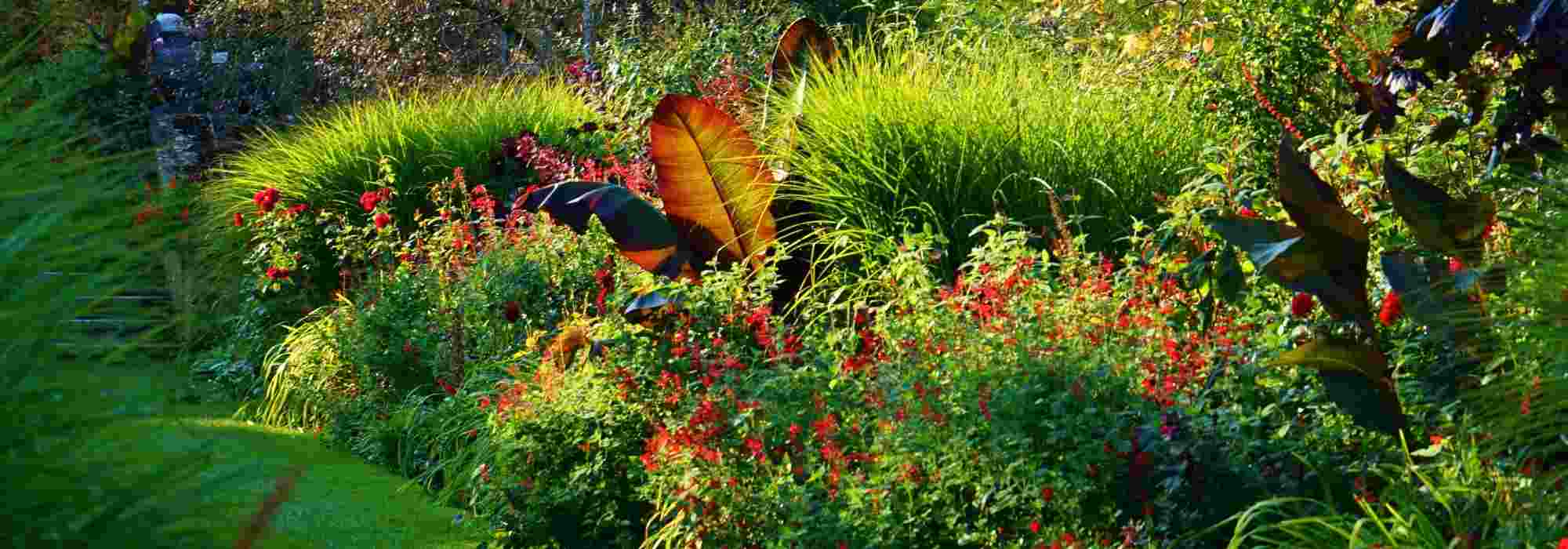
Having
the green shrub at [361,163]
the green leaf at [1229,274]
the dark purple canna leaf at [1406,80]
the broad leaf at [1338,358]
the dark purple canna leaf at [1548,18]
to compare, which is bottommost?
the green shrub at [361,163]

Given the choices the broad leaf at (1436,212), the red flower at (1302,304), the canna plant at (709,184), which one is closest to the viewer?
the broad leaf at (1436,212)

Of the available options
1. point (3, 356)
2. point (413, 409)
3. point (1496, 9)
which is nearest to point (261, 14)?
point (413, 409)

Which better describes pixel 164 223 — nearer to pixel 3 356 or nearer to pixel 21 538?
pixel 3 356

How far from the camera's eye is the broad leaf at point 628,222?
6242mm

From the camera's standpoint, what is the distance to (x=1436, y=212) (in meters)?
3.96

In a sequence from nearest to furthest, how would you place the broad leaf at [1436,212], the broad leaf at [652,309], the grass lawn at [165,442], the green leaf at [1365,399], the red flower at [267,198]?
the grass lawn at [165,442], the green leaf at [1365,399], the broad leaf at [1436,212], the broad leaf at [652,309], the red flower at [267,198]

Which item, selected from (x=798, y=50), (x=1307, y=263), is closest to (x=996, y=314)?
(x=1307, y=263)

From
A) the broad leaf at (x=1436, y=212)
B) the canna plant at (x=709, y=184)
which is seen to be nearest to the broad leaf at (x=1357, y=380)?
the broad leaf at (x=1436, y=212)

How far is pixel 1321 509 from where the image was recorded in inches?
151

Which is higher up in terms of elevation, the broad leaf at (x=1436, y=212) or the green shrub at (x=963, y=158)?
the broad leaf at (x=1436, y=212)

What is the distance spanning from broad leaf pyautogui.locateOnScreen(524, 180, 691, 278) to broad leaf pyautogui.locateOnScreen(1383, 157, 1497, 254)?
3.22 m

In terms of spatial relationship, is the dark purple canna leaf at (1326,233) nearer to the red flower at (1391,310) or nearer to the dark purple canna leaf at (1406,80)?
the red flower at (1391,310)

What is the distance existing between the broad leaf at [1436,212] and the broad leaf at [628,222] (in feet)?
10.6

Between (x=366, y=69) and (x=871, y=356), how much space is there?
14.1m
